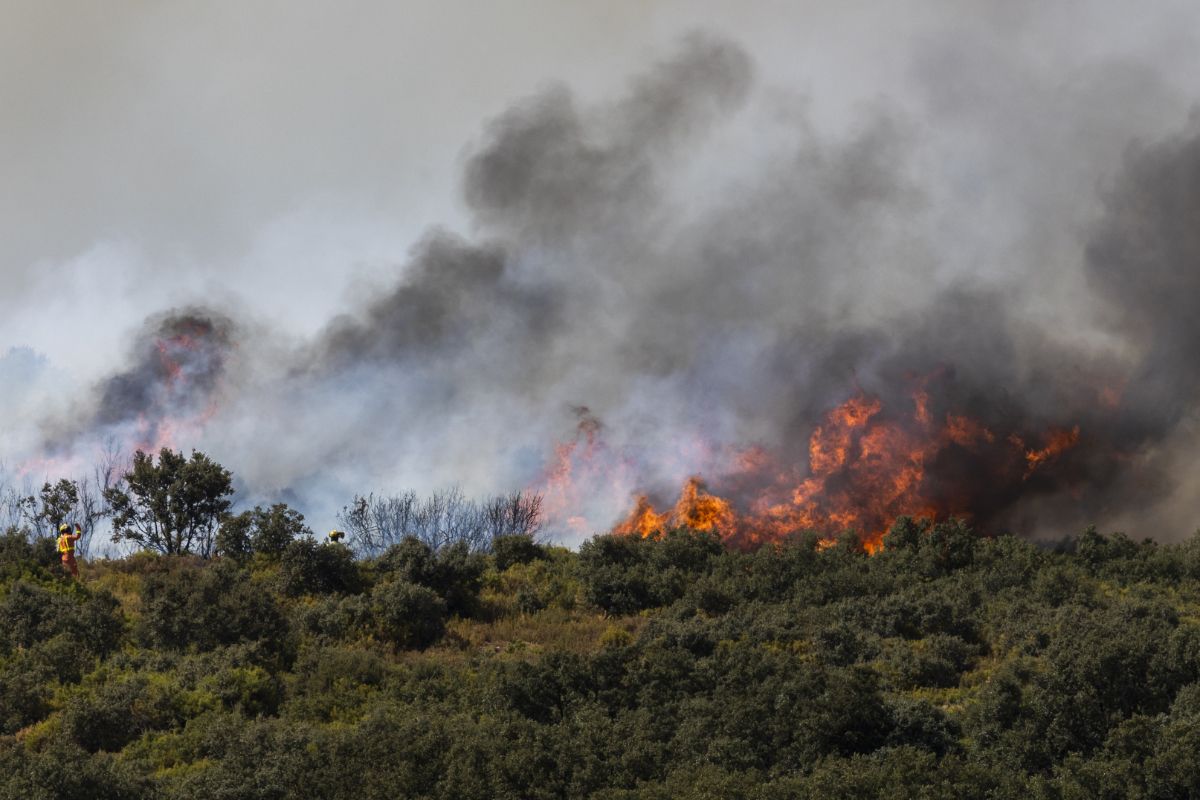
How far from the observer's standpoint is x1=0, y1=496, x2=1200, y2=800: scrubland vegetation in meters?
28.9

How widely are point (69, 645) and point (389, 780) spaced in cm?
1629

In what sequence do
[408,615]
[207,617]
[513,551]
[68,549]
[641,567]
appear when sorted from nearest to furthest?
[207,617] → [408,615] → [68,549] → [641,567] → [513,551]

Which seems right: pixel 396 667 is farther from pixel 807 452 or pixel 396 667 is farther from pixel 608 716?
pixel 807 452

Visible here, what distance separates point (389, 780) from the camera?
1107 inches

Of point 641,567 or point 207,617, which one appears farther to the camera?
point 641,567

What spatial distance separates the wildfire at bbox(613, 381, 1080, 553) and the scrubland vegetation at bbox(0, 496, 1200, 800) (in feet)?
19.9

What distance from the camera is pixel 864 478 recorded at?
6044cm

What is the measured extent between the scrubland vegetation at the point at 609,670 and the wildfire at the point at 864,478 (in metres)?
6.06

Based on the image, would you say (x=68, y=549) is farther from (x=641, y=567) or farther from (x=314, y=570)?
(x=641, y=567)

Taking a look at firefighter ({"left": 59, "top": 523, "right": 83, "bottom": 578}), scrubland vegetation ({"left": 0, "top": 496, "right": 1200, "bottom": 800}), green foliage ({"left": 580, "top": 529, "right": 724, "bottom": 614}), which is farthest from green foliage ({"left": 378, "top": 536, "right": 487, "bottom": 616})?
firefighter ({"left": 59, "top": 523, "right": 83, "bottom": 578})

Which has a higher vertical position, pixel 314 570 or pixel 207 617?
pixel 314 570

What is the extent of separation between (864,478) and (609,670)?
88.8ft

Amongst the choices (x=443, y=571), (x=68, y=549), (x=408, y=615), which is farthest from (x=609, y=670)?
(x=68, y=549)

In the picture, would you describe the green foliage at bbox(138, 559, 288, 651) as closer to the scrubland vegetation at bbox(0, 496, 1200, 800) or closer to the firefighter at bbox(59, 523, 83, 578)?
the scrubland vegetation at bbox(0, 496, 1200, 800)
